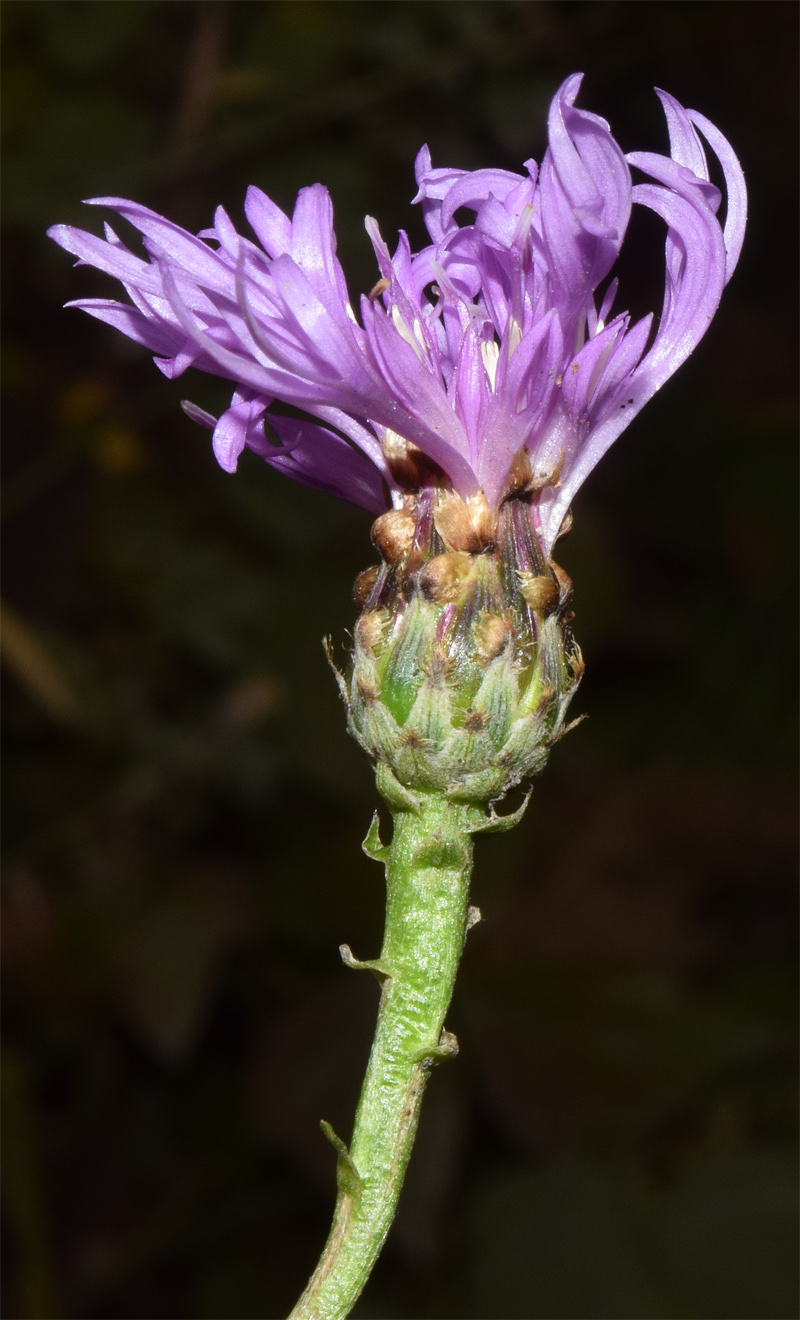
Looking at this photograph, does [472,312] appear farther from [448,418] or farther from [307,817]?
→ [307,817]

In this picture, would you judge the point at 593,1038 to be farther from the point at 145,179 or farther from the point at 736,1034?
the point at 145,179

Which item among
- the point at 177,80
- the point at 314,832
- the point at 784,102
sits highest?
the point at 177,80

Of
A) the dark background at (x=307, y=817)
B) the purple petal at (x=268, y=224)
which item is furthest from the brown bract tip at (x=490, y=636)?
the dark background at (x=307, y=817)

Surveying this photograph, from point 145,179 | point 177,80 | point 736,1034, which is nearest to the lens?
point 736,1034

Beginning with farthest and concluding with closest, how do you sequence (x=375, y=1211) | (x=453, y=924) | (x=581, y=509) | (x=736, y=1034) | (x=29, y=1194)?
(x=581, y=509) < (x=736, y=1034) < (x=29, y=1194) < (x=453, y=924) < (x=375, y=1211)

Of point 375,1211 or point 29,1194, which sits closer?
point 375,1211

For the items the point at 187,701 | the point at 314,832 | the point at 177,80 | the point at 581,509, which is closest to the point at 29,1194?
the point at 314,832

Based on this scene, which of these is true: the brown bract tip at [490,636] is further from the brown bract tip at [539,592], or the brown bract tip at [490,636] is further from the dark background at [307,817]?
the dark background at [307,817]

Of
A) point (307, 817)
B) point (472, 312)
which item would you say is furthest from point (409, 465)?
point (307, 817)

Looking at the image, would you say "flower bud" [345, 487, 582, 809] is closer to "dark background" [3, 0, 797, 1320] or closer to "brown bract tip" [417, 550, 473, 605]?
"brown bract tip" [417, 550, 473, 605]
